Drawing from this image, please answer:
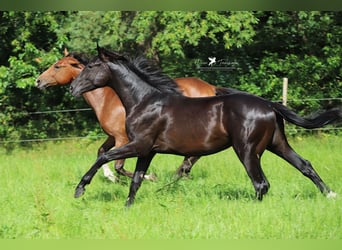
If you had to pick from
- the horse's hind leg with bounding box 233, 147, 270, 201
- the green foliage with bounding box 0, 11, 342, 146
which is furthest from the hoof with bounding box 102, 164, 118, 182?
the green foliage with bounding box 0, 11, 342, 146

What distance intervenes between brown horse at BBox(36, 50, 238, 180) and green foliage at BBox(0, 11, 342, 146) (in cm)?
360

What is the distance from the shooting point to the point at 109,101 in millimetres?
8180

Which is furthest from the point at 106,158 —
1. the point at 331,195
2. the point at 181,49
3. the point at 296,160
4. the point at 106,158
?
the point at 181,49

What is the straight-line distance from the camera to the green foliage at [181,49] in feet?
41.1

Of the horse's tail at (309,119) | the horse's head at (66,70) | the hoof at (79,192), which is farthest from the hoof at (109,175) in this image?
the horse's tail at (309,119)

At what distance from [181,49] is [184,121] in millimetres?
7125

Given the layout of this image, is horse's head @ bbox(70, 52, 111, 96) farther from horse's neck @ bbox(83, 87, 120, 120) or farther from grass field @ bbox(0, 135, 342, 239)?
horse's neck @ bbox(83, 87, 120, 120)

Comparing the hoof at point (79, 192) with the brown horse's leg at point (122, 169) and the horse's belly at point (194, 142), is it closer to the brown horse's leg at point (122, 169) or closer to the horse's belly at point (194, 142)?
the horse's belly at point (194, 142)

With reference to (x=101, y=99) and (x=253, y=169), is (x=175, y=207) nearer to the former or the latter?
(x=253, y=169)

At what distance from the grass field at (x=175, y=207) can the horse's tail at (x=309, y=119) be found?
77 cm

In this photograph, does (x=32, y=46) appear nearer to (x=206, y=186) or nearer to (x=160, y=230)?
(x=206, y=186)

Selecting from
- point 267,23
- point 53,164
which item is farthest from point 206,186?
point 267,23

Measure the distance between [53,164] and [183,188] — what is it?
3.33m

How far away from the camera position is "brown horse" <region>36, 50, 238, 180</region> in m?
7.98
